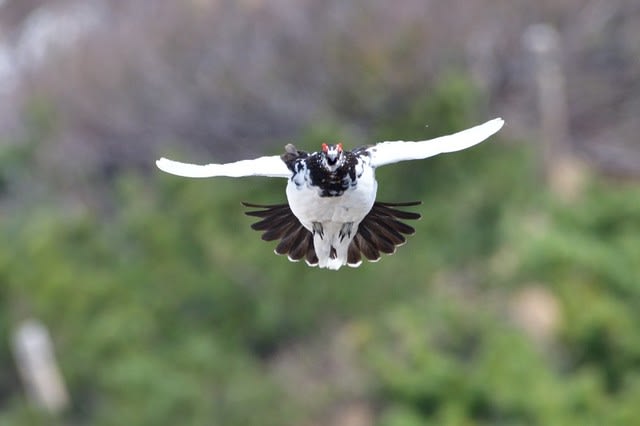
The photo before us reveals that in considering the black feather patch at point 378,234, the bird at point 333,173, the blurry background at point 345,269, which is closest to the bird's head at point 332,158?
the bird at point 333,173

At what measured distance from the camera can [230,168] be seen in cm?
197

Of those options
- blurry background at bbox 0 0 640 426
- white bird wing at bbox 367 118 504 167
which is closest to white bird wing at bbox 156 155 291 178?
white bird wing at bbox 367 118 504 167

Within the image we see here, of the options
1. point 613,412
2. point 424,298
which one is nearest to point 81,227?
point 424,298

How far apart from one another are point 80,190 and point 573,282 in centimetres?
574

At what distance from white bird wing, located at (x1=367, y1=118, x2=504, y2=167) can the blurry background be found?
2.75m

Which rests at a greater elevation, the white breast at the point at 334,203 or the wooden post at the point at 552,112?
the wooden post at the point at 552,112

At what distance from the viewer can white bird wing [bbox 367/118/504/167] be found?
195 cm

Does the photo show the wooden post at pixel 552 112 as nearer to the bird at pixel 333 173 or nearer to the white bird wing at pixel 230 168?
the bird at pixel 333 173

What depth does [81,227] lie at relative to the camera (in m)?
6.67

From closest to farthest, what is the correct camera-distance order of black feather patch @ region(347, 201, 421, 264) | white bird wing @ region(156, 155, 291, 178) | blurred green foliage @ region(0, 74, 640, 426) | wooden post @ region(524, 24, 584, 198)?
white bird wing @ region(156, 155, 291, 178), black feather patch @ region(347, 201, 421, 264), blurred green foliage @ region(0, 74, 640, 426), wooden post @ region(524, 24, 584, 198)

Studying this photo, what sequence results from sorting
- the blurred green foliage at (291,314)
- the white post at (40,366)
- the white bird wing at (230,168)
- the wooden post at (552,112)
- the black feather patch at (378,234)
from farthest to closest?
the wooden post at (552,112) < the white post at (40,366) < the blurred green foliage at (291,314) < the black feather patch at (378,234) < the white bird wing at (230,168)

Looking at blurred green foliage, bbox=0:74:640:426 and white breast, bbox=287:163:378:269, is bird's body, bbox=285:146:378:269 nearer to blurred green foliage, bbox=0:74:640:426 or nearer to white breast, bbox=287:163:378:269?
white breast, bbox=287:163:378:269

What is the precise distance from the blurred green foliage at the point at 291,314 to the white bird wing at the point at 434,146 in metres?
3.46

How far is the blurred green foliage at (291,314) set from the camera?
223 inches
